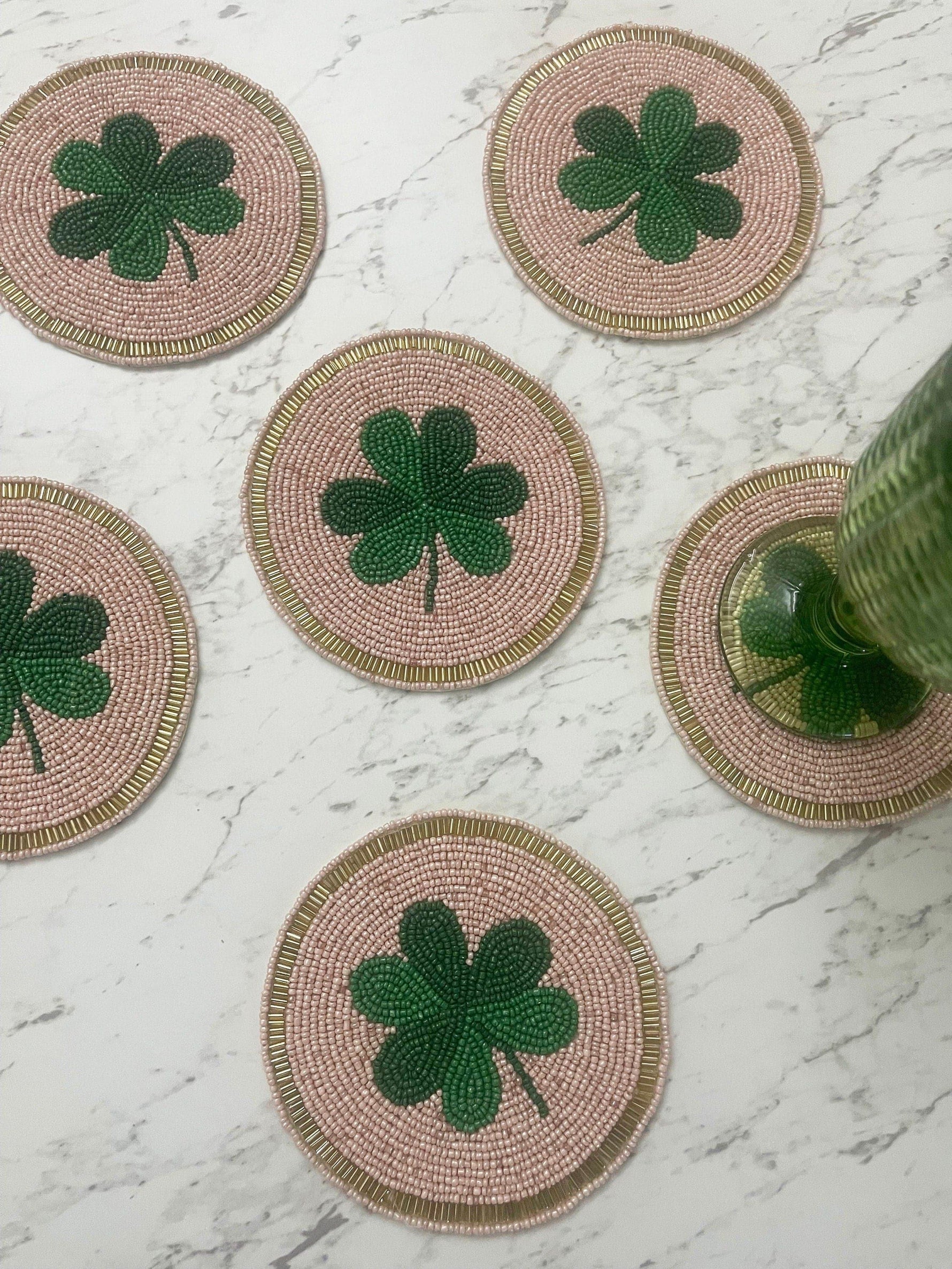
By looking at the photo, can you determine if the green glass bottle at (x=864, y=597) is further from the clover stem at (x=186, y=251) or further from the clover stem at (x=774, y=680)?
the clover stem at (x=186, y=251)

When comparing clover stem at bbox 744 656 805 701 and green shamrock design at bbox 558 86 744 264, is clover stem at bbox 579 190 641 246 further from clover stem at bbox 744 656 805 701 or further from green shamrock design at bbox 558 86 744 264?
clover stem at bbox 744 656 805 701

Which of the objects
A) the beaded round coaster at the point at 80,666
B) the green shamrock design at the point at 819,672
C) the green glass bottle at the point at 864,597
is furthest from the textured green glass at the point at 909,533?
the beaded round coaster at the point at 80,666

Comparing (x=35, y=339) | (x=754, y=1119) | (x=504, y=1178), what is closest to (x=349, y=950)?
(x=504, y=1178)

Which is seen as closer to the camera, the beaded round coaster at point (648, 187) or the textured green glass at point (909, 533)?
the textured green glass at point (909, 533)

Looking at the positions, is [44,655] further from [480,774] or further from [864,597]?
[864,597]

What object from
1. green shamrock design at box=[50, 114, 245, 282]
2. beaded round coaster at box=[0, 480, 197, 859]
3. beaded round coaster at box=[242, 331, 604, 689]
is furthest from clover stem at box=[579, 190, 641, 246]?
beaded round coaster at box=[0, 480, 197, 859]

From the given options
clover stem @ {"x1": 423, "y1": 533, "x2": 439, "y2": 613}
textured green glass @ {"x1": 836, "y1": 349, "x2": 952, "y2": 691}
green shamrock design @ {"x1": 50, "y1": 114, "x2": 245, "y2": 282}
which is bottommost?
textured green glass @ {"x1": 836, "y1": 349, "x2": 952, "y2": 691}

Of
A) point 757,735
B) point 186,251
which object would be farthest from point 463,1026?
point 186,251

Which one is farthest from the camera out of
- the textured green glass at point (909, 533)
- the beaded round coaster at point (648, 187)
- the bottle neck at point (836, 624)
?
the beaded round coaster at point (648, 187)

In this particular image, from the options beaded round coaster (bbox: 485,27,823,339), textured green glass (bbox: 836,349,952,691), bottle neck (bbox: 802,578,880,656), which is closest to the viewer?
textured green glass (bbox: 836,349,952,691)

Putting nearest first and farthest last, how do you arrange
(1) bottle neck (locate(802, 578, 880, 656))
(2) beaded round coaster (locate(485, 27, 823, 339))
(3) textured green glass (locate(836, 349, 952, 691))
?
(3) textured green glass (locate(836, 349, 952, 691)) < (1) bottle neck (locate(802, 578, 880, 656)) < (2) beaded round coaster (locate(485, 27, 823, 339))
